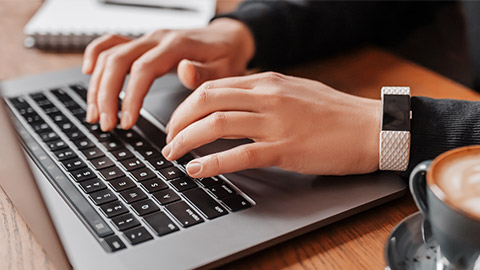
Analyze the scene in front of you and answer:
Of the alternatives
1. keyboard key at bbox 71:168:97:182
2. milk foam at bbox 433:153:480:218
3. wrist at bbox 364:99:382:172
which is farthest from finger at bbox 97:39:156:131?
milk foam at bbox 433:153:480:218

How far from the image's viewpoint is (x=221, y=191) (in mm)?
540

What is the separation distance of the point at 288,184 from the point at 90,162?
0.75ft

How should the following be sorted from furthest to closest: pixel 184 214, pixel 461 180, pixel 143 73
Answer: pixel 143 73
pixel 184 214
pixel 461 180

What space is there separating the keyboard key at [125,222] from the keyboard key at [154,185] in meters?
0.05

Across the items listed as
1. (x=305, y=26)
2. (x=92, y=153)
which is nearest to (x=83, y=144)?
(x=92, y=153)

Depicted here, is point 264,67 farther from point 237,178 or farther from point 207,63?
point 237,178

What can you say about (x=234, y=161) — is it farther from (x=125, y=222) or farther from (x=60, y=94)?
(x=60, y=94)

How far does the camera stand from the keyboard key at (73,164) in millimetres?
581

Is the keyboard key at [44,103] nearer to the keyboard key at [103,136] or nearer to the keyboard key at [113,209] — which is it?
the keyboard key at [103,136]

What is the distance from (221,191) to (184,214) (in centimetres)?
5

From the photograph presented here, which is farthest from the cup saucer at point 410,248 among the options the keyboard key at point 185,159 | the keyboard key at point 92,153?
the keyboard key at point 92,153

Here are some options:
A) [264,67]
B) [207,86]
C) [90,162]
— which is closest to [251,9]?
[264,67]

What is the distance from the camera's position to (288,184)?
56cm

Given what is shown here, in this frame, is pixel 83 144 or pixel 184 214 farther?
pixel 83 144
